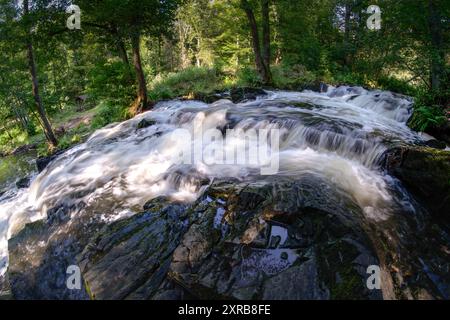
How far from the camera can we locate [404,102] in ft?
32.8

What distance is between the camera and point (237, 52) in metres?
19.8

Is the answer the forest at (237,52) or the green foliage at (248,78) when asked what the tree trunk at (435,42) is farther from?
the green foliage at (248,78)

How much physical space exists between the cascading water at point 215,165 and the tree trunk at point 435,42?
1307 mm

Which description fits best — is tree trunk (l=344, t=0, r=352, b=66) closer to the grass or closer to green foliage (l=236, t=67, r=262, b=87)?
the grass

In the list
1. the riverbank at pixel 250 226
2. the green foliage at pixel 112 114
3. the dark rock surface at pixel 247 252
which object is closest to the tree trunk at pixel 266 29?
the green foliage at pixel 112 114

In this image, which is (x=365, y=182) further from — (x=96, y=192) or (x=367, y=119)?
(x=96, y=192)

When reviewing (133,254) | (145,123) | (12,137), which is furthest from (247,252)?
(12,137)

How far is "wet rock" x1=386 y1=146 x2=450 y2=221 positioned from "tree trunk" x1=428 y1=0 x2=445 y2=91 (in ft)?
13.4

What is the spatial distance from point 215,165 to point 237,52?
15.4 metres

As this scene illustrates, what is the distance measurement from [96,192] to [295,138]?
4.38 m

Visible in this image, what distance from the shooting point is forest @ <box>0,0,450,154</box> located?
845 centimetres

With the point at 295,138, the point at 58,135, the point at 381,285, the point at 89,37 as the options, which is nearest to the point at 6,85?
the point at 58,135

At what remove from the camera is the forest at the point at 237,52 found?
8453 millimetres

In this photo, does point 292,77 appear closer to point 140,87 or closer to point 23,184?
point 140,87
